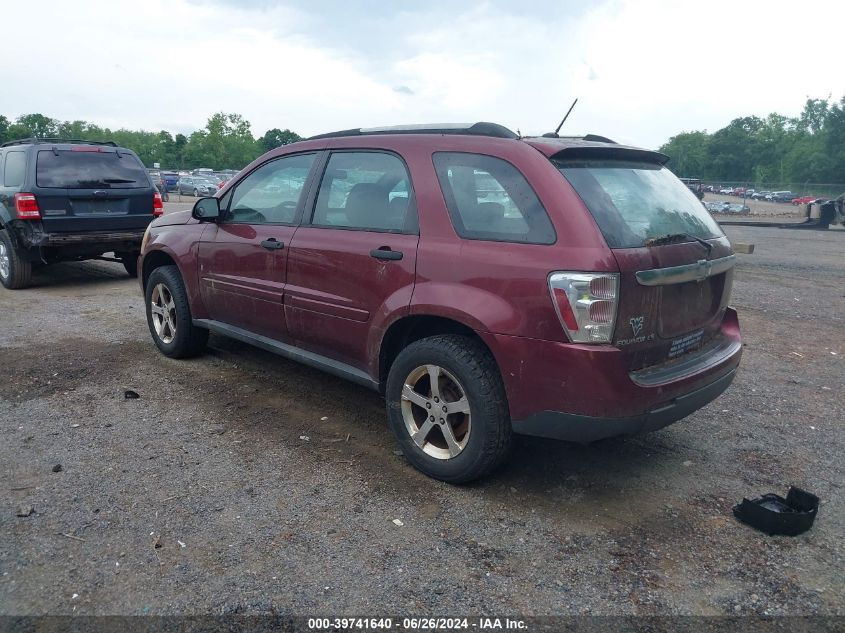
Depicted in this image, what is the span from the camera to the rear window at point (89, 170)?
27.6ft

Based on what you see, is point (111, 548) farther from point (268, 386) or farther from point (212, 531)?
point (268, 386)

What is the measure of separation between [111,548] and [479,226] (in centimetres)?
229

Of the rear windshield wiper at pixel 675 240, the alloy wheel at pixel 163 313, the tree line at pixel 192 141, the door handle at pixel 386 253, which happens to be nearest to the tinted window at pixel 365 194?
the door handle at pixel 386 253

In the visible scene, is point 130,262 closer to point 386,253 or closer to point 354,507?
point 386,253

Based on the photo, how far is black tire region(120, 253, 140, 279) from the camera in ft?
32.0

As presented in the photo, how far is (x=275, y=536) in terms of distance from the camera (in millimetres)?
3051

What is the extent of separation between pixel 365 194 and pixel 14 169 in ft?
22.5

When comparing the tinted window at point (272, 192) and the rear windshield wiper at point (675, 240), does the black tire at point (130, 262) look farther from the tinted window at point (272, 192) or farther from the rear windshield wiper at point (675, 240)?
the rear windshield wiper at point (675, 240)

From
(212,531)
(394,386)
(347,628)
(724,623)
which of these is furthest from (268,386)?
(724,623)

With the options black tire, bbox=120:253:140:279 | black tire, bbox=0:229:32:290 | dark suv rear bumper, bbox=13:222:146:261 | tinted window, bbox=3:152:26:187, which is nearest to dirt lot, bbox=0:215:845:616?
dark suv rear bumper, bbox=13:222:146:261

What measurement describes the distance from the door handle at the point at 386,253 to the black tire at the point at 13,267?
23.1ft

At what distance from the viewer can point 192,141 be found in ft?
321

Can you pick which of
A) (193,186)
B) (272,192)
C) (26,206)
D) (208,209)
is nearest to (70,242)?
(26,206)

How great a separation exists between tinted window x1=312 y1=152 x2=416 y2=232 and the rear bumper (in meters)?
0.98
